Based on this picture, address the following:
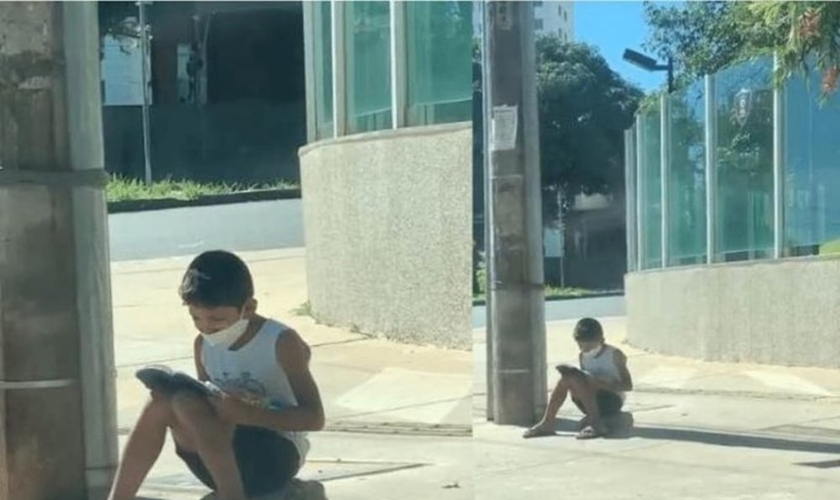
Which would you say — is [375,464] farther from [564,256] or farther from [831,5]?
[831,5]

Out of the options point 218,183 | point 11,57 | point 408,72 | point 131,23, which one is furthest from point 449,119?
point 11,57

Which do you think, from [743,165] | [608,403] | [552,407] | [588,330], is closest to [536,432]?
[552,407]

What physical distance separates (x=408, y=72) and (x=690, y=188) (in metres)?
0.77

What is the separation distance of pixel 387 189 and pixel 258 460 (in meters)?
0.62

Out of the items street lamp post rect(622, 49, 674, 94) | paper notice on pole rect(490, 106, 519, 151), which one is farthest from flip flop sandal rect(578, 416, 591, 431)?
street lamp post rect(622, 49, 674, 94)

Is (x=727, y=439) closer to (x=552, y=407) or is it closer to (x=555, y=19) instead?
(x=552, y=407)

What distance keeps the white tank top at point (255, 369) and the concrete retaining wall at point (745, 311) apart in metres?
0.78

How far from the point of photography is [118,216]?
9.57 feet

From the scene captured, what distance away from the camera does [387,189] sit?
8.68 feet

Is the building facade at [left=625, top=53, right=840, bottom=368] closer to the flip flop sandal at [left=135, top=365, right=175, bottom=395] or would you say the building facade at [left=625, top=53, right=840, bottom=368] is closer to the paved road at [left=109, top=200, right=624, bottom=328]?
the paved road at [left=109, top=200, right=624, bottom=328]

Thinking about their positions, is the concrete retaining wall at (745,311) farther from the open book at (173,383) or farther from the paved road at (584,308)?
the open book at (173,383)

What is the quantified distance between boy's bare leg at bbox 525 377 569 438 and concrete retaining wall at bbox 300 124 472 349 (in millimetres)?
313

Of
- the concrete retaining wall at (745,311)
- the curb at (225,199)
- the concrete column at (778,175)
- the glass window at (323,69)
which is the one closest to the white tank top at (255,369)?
the curb at (225,199)

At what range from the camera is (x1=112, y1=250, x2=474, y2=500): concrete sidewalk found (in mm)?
2631
